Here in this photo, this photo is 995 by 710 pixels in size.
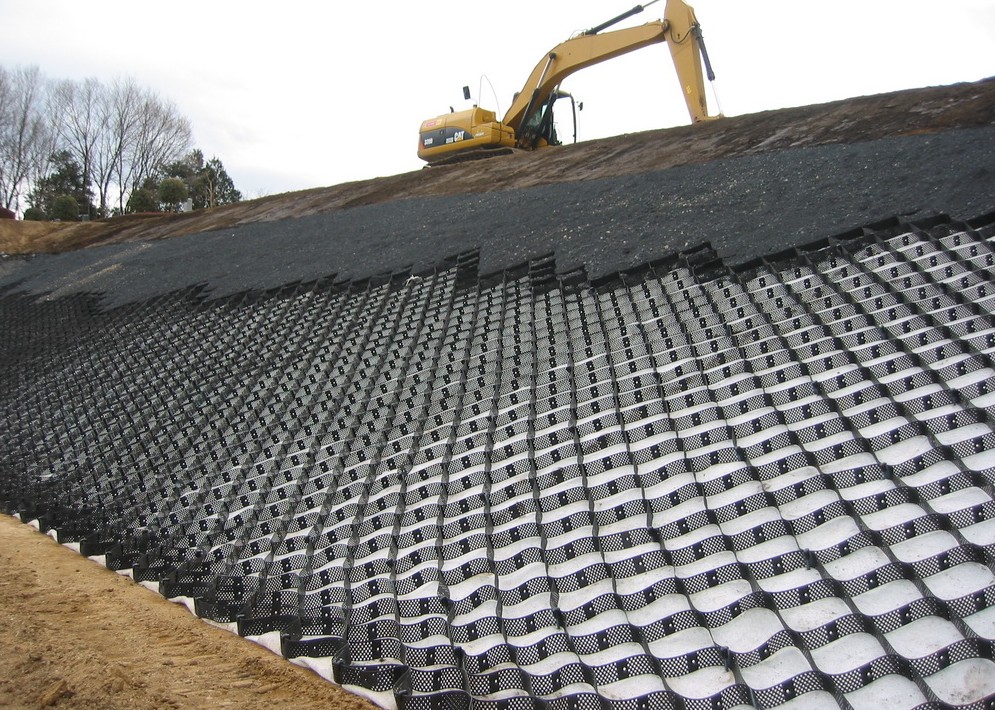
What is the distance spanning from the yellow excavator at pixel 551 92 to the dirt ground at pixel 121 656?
11.4m

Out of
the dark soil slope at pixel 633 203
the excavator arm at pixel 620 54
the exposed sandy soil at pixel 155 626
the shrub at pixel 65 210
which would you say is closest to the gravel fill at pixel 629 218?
the dark soil slope at pixel 633 203

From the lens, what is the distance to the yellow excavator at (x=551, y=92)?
509 inches

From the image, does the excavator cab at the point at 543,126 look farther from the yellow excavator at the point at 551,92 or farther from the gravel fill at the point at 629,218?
the gravel fill at the point at 629,218

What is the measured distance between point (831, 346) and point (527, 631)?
6.60ft

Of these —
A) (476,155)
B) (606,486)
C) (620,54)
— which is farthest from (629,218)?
(476,155)

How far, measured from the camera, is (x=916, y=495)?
8.90 ft

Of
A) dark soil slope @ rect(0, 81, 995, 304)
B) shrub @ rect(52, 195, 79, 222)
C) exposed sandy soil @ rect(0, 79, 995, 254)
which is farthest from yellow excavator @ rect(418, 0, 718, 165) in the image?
shrub @ rect(52, 195, 79, 222)

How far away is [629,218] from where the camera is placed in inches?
254

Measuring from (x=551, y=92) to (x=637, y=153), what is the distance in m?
5.65

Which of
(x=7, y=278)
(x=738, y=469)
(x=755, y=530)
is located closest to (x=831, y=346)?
Result: (x=738, y=469)

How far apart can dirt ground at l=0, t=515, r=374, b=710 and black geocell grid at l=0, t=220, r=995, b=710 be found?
4.8 inches

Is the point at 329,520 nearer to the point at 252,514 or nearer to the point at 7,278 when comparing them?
the point at 252,514

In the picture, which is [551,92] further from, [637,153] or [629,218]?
[629,218]

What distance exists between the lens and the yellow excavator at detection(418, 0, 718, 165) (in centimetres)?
1293
